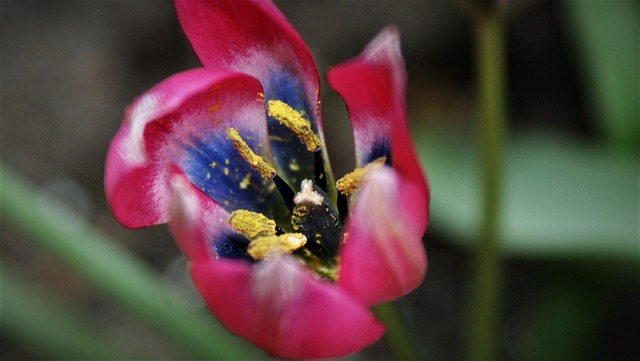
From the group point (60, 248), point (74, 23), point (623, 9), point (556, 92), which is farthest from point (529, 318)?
point (74, 23)

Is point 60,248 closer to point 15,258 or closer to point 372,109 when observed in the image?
point 372,109

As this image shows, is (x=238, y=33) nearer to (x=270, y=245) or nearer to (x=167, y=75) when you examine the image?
(x=270, y=245)

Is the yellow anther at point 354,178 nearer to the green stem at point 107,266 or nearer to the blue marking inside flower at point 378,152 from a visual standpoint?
the blue marking inside flower at point 378,152

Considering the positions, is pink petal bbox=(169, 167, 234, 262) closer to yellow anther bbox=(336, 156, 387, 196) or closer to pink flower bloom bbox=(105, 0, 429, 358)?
pink flower bloom bbox=(105, 0, 429, 358)

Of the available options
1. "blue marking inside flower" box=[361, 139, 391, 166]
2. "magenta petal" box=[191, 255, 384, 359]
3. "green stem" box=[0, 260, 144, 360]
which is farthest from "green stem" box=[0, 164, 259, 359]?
"magenta petal" box=[191, 255, 384, 359]

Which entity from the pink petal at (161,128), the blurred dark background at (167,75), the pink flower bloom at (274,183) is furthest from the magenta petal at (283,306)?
the blurred dark background at (167,75)
